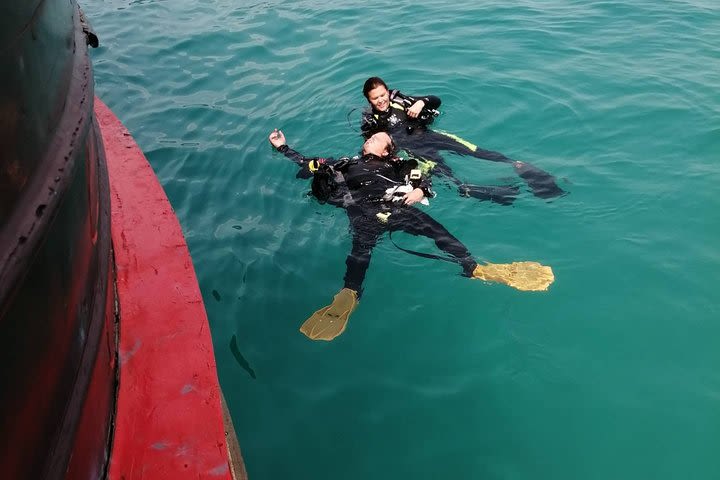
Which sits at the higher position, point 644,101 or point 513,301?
point 644,101

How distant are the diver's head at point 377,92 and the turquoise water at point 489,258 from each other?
0.87 m

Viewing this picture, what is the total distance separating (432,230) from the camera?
16.1 feet

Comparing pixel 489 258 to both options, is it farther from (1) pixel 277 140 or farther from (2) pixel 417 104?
(1) pixel 277 140

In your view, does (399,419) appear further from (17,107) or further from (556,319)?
(17,107)

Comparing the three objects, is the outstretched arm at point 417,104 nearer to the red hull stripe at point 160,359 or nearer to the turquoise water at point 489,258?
the turquoise water at point 489,258

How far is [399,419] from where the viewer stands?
144 inches

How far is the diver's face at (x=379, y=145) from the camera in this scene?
17.9 ft

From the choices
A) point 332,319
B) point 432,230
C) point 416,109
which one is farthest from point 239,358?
point 416,109

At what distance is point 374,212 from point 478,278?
3.75 feet

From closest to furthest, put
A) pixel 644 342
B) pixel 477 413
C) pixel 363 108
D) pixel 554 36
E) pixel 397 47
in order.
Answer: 1. pixel 477 413
2. pixel 644 342
3. pixel 363 108
4. pixel 554 36
5. pixel 397 47

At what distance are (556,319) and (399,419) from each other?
134 centimetres

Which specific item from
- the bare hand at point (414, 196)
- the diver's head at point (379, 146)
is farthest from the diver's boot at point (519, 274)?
the diver's head at point (379, 146)

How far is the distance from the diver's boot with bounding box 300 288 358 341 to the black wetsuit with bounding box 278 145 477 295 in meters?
0.15

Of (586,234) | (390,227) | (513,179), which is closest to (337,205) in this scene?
(390,227)
